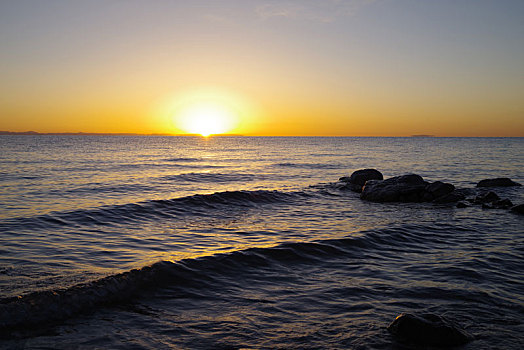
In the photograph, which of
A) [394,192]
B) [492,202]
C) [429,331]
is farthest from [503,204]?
[429,331]

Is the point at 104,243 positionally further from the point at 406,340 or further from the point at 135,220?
the point at 406,340

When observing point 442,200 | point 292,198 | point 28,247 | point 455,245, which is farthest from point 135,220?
point 442,200

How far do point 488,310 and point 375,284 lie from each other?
2.20 meters

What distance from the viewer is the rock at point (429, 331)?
18.2ft

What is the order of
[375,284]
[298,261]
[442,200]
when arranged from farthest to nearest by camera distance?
[442,200] < [298,261] < [375,284]

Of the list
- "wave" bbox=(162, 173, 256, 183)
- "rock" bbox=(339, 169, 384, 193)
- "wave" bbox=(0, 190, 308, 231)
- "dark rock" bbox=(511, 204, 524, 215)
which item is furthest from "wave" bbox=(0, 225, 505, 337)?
"wave" bbox=(162, 173, 256, 183)

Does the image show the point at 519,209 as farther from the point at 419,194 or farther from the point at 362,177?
the point at 362,177

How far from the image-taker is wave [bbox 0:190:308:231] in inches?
567

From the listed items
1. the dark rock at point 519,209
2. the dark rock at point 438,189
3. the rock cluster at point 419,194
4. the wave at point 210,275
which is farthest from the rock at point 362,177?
the wave at point 210,275

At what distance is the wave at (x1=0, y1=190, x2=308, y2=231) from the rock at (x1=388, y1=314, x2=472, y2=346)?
40.7 feet

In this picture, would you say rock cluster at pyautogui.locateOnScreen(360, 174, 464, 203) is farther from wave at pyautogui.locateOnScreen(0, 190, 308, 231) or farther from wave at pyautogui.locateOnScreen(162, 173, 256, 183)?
wave at pyautogui.locateOnScreen(162, 173, 256, 183)

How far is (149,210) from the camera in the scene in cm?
1802

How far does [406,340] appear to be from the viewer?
5.63 metres

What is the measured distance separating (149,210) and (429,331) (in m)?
14.9
